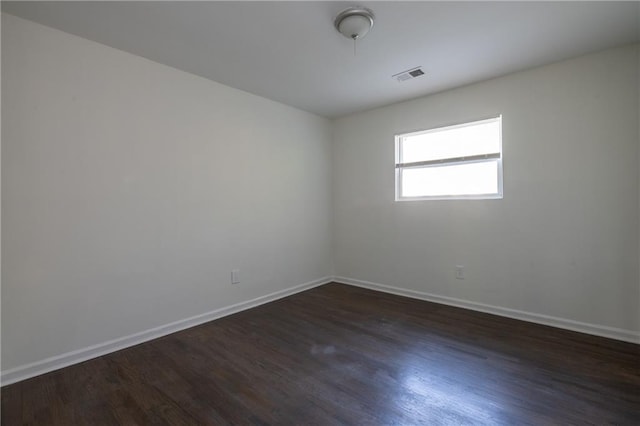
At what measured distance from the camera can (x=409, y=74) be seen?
2855 mm

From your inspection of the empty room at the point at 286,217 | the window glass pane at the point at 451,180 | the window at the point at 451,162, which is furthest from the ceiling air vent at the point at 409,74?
the window glass pane at the point at 451,180

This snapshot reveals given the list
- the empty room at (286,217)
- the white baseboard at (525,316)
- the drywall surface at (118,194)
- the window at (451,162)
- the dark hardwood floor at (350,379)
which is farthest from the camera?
the window at (451,162)

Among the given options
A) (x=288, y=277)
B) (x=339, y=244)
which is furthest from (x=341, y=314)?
(x=339, y=244)

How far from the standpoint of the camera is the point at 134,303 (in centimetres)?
244

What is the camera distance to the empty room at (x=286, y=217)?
184 centimetres

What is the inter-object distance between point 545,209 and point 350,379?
243 cm

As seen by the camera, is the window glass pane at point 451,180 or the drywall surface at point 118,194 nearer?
the drywall surface at point 118,194

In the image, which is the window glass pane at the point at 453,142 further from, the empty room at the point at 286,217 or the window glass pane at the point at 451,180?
the window glass pane at the point at 451,180

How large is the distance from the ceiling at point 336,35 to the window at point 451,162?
603 millimetres

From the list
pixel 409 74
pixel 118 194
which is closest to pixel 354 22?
pixel 409 74

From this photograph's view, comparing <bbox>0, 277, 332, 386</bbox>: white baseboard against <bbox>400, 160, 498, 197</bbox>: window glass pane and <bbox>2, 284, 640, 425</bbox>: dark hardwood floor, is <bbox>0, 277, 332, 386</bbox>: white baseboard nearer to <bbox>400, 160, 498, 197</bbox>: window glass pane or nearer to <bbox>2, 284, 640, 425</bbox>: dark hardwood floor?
<bbox>2, 284, 640, 425</bbox>: dark hardwood floor

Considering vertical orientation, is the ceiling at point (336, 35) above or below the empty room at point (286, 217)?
above

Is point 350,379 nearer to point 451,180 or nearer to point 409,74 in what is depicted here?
point 451,180

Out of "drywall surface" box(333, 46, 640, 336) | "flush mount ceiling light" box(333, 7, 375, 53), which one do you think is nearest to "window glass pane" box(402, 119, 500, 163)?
"drywall surface" box(333, 46, 640, 336)
